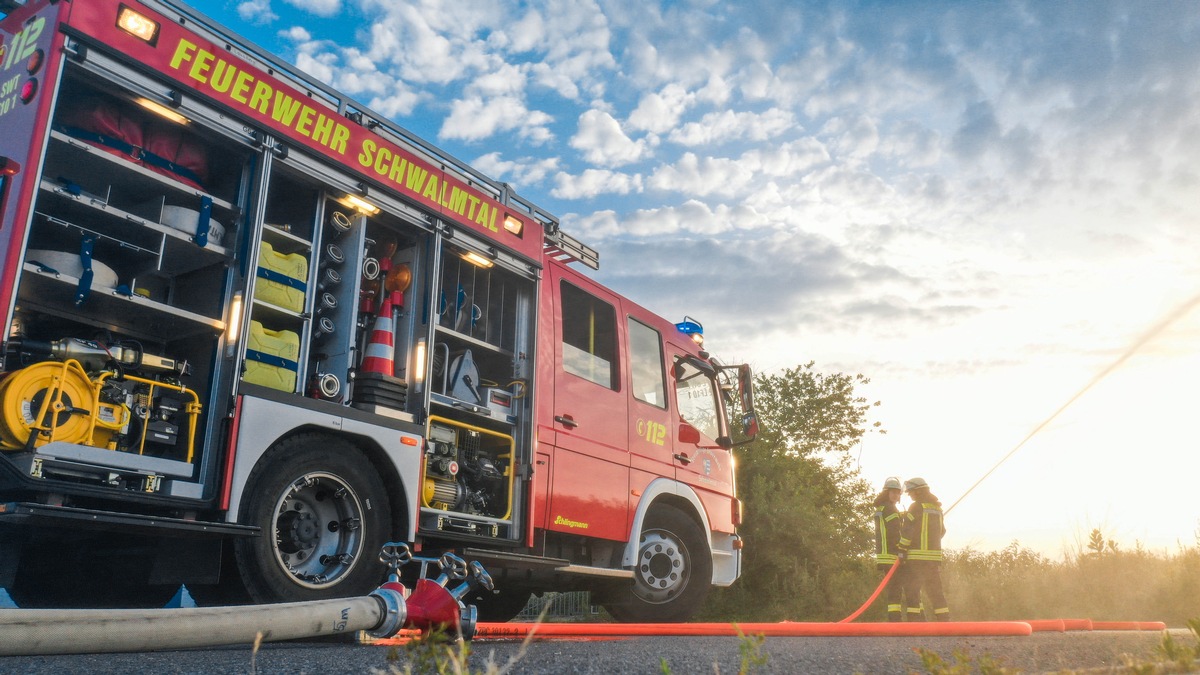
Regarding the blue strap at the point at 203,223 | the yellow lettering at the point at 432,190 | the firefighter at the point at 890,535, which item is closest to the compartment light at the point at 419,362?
the yellow lettering at the point at 432,190

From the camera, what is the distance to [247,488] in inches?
173

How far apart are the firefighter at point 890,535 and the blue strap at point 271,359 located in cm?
671

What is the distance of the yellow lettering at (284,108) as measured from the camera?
4.82m

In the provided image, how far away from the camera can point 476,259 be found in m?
6.21

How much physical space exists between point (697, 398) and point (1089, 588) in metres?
7.87

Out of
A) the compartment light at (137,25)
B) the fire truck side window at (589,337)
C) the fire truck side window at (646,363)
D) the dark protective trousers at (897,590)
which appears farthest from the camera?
the dark protective trousers at (897,590)

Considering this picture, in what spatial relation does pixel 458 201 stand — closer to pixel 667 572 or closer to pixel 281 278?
pixel 281 278

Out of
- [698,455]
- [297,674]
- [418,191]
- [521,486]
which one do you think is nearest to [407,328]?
[418,191]

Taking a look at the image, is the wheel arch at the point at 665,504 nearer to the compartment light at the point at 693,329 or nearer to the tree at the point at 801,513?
the compartment light at the point at 693,329

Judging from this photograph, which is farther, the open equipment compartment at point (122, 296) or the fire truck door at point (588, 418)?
the fire truck door at point (588, 418)

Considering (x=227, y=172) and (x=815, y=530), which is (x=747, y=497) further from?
(x=227, y=172)

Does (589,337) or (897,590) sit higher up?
(589,337)

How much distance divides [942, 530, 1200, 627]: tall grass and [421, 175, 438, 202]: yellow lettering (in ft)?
32.9

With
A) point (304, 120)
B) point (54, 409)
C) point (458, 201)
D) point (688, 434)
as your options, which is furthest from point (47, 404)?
point (688, 434)
